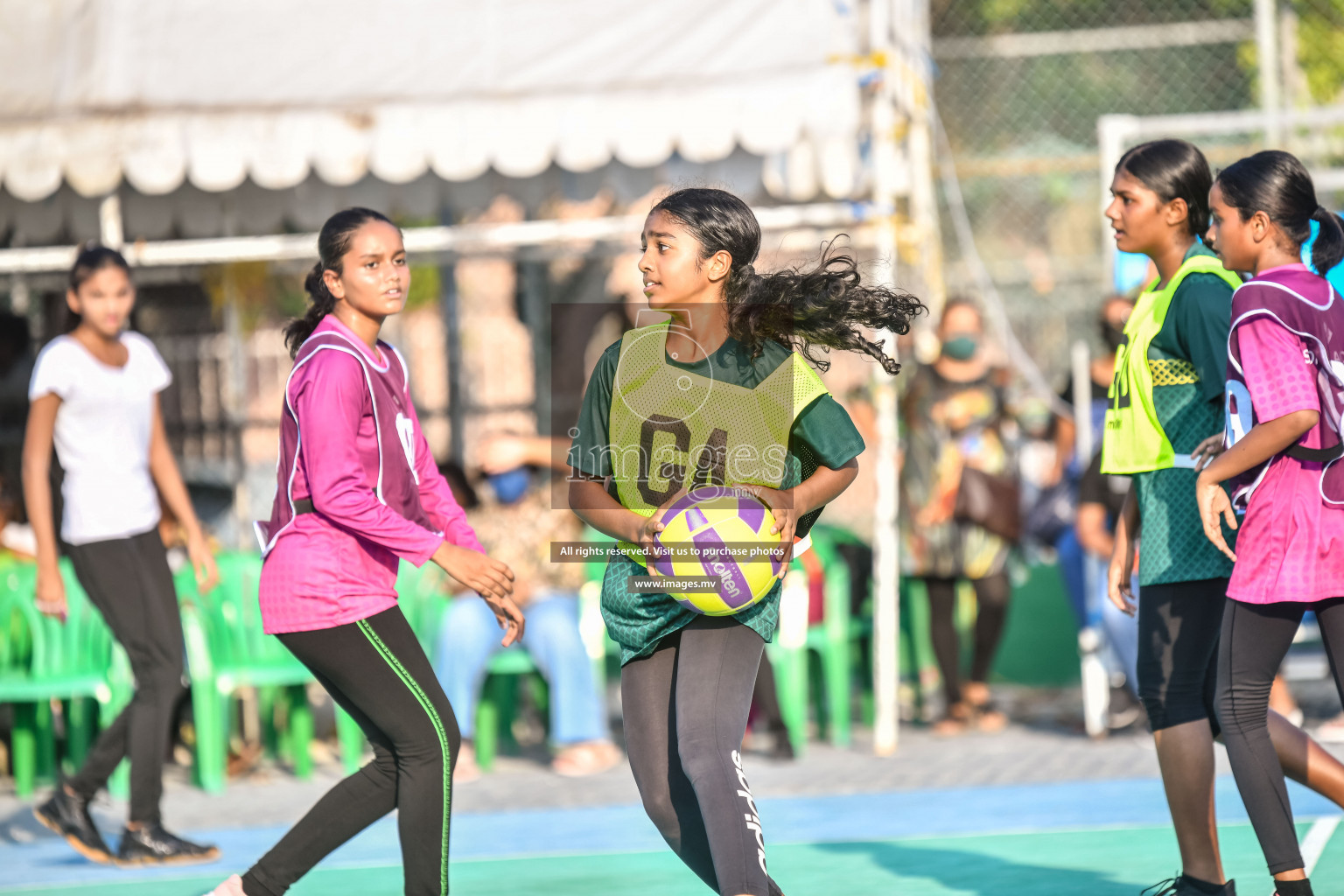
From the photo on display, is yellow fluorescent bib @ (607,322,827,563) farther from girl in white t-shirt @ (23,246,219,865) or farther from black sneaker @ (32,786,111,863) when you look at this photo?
black sneaker @ (32,786,111,863)

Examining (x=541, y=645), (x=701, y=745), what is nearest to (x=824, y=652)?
(x=541, y=645)

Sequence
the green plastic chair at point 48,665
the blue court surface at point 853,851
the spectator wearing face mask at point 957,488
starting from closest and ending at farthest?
the blue court surface at point 853,851
the green plastic chair at point 48,665
the spectator wearing face mask at point 957,488

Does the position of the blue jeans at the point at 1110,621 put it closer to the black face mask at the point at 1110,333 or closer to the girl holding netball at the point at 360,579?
the black face mask at the point at 1110,333

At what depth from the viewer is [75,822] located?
5.88m

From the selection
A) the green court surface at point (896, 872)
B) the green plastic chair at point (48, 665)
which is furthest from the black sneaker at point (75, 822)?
the green plastic chair at point (48, 665)

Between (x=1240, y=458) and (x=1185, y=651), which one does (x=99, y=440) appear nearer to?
(x=1185, y=651)

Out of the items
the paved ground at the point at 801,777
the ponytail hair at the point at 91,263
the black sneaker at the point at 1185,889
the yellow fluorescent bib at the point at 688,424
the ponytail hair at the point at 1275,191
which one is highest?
the ponytail hair at the point at 91,263

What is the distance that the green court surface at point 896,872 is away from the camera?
505cm

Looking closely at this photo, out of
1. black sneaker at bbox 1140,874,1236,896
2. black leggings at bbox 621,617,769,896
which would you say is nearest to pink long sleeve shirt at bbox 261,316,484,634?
black leggings at bbox 621,617,769,896

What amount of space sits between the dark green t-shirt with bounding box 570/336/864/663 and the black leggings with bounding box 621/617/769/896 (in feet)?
0.17

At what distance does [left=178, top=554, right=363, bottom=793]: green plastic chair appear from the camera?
7.27 metres

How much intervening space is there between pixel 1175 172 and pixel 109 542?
3.91 meters

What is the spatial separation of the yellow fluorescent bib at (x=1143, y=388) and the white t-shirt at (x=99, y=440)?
11.7 ft

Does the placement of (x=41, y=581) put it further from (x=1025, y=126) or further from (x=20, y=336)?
(x=1025, y=126)
